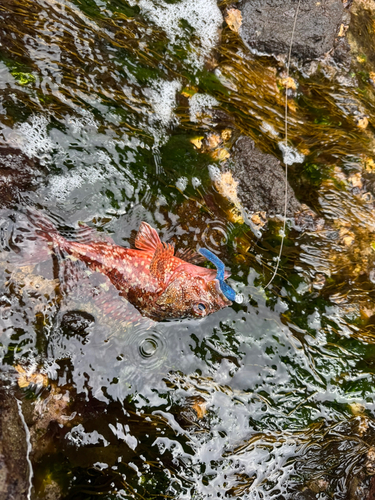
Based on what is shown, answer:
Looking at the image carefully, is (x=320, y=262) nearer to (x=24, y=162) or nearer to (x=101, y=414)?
(x=101, y=414)

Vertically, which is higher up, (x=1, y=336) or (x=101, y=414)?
(x=1, y=336)

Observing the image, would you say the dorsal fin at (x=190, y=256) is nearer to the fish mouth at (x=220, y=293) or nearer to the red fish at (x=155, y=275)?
the red fish at (x=155, y=275)

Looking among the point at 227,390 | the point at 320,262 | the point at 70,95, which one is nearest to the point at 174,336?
the point at 227,390

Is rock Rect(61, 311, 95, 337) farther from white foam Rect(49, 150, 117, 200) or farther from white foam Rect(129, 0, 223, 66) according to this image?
white foam Rect(129, 0, 223, 66)

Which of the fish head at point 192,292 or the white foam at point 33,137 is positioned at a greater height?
the white foam at point 33,137

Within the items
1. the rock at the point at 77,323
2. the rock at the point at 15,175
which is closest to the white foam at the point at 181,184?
the rock at the point at 15,175

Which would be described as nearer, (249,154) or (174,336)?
(174,336)

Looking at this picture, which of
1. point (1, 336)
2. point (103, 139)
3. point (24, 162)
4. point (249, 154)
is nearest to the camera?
point (1, 336)

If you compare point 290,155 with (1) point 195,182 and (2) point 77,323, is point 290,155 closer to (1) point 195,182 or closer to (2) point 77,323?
(1) point 195,182
